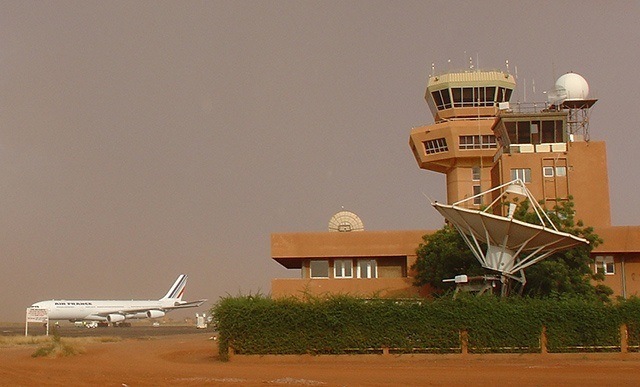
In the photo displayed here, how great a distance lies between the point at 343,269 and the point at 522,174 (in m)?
14.4

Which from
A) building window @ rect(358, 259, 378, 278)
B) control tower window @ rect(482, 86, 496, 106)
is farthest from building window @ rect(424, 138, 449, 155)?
building window @ rect(358, 259, 378, 278)

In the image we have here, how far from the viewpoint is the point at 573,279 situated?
40.5 m

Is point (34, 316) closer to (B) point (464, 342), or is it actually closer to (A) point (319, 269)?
(A) point (319, 269)

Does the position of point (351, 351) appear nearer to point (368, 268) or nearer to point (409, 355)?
point (409, 355)

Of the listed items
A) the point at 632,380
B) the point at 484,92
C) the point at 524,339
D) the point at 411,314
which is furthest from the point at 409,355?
the point at 484,92

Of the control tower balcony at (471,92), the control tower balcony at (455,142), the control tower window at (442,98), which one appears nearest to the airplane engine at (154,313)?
the control tower balcony at (455,142)

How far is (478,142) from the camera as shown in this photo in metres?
66.3

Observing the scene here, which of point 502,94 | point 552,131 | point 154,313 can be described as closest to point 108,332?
point 154,313

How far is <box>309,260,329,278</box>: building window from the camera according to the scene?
163 ft

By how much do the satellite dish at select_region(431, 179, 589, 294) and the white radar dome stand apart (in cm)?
2271

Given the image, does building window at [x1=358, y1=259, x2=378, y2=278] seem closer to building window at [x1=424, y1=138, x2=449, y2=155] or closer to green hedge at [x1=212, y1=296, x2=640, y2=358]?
green hedge at [x1=212, y1=296, x2=640, y2=358]

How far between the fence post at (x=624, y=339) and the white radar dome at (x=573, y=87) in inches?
1107

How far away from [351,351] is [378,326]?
1624mm

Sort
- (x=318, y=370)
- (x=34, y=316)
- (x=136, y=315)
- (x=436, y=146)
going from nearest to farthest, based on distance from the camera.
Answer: (x=318, y=370)
(x=34, y=316)
(x=436, y=146)
(x=136, y=315)
